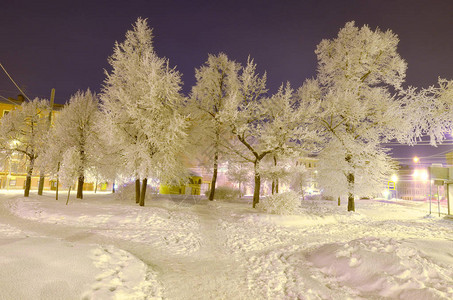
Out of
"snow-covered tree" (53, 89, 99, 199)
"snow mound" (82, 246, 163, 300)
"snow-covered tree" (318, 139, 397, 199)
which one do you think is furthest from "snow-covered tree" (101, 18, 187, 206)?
"snow-covered tree" (318, 139, 397, 199)

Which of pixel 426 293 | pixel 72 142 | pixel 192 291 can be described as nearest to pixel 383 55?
pixel 426 293

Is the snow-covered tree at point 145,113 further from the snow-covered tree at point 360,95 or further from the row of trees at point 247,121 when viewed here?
the snow-covered tree at point 360,95

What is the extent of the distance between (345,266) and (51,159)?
63.0 ft

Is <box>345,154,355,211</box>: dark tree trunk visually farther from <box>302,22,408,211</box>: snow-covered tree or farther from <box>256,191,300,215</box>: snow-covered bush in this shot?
<box>256,191,300,215</box>: snow-covered bush

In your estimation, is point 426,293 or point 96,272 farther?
point 96,272

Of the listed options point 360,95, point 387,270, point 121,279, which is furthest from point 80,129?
point 360,95

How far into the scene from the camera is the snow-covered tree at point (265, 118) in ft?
52.1

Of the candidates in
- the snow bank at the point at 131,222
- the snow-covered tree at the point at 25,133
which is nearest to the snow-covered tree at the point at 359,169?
the snow bank at the point at 131,222

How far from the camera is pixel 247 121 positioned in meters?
17.7

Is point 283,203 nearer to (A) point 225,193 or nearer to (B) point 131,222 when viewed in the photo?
(B) point 131,222

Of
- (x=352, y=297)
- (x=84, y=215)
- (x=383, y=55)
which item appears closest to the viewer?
(x=352, y=297)

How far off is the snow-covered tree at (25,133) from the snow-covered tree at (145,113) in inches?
311

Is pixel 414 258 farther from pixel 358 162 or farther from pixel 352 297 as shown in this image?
pixel 358 162

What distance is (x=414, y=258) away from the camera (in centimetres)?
548
